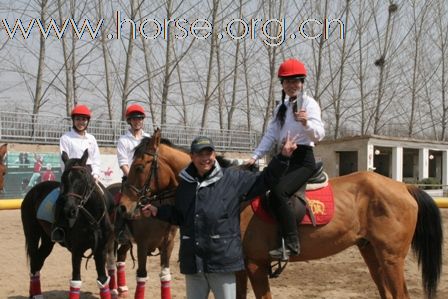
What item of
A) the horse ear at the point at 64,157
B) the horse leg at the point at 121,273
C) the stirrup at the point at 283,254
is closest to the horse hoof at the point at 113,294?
the horse leg at the point at 121,273

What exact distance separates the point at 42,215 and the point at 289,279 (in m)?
3.55

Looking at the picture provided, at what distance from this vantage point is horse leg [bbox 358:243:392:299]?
16.1ft

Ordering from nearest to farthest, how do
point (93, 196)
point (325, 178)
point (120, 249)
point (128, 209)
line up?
1. point (128, 209)
2. point (325, 178)
3. point (93, 196)
4. point (120, 249)

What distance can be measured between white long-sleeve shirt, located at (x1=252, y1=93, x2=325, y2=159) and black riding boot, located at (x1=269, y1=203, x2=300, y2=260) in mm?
603

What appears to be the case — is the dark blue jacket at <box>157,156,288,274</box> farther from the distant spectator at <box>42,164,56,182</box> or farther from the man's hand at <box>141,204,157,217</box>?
the distant spectator at <box>42,164,56,182</box>

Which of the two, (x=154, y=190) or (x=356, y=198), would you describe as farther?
(x=356, y=198)

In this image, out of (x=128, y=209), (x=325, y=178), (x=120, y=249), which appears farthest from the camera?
(x=120, y=249)

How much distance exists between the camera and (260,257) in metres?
4.26

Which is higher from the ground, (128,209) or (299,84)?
(299,84)

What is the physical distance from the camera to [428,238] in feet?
16.4

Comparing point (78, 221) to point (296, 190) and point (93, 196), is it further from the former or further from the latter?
point (296, 190)

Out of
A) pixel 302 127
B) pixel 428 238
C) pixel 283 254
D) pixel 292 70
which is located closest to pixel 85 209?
pixel 283 254

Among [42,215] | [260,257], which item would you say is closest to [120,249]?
[42,215]

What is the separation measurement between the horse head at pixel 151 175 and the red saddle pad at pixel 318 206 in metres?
0.78
